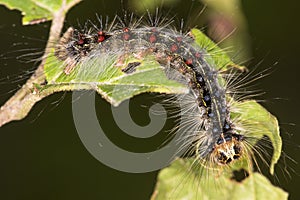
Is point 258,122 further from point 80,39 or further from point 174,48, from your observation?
point 80,39

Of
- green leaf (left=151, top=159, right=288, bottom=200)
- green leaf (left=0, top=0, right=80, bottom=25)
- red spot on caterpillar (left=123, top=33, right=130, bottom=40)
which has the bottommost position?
green leaf (left=151, top=159, right=288, bottom=200)

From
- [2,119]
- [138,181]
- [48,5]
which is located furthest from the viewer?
[138,181]

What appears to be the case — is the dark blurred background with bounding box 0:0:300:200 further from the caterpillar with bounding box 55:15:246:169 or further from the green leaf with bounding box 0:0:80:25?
the green leaf with bounding box 0:0:80:25

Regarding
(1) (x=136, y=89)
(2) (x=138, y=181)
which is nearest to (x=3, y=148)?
(2) (x=138, y=181)

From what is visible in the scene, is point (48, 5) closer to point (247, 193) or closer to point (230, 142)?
point (230, 142)

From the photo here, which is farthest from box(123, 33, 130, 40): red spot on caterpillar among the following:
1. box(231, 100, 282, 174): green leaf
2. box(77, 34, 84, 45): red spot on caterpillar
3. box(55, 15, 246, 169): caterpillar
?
box(231, 100, 282, 174): green leaf

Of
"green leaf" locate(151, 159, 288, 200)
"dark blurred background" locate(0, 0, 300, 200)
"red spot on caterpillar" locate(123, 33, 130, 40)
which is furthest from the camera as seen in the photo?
"dark blurred background" locate(0, 0, 300, 200)

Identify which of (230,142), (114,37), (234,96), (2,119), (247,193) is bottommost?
(247,193)
